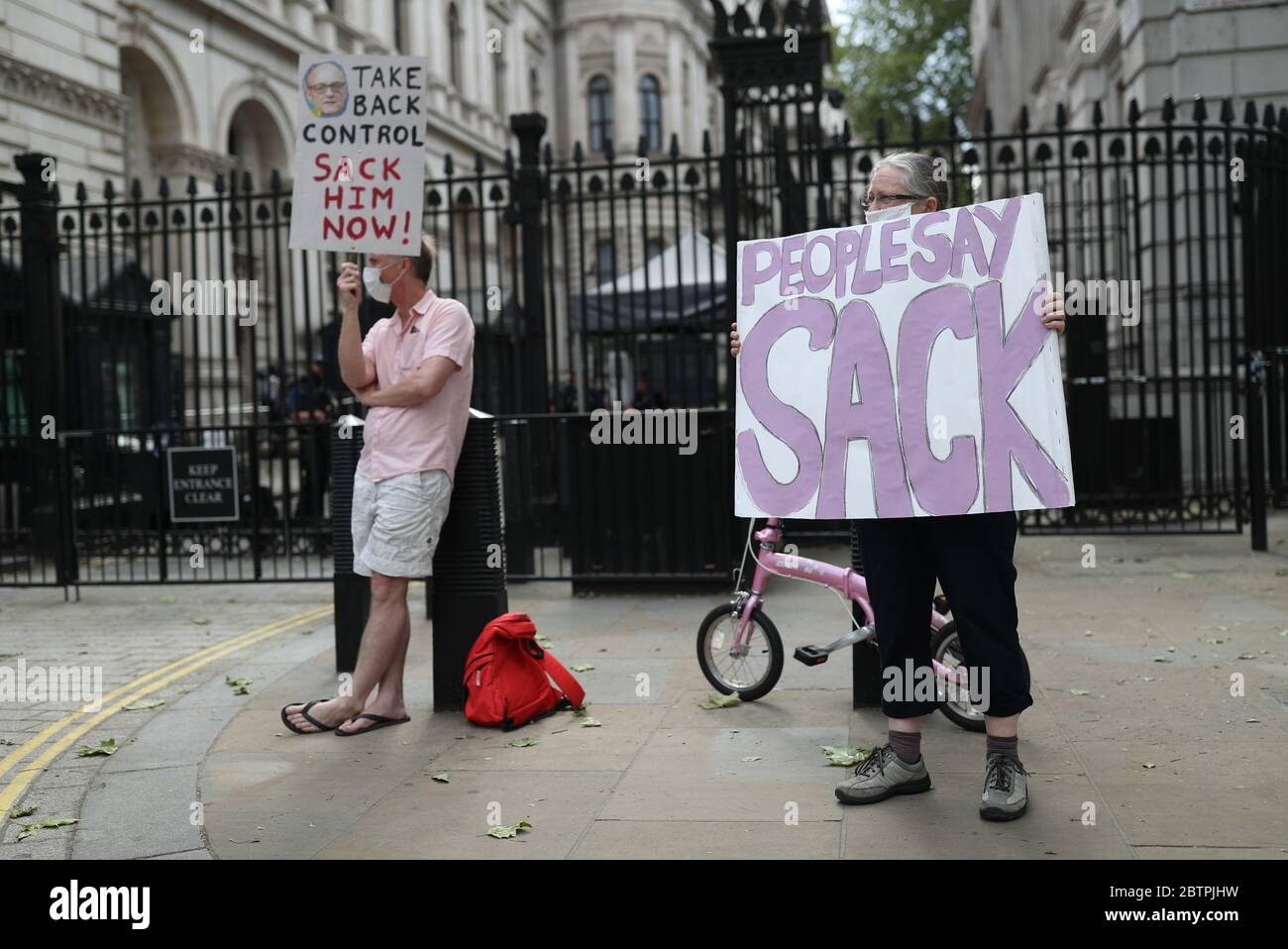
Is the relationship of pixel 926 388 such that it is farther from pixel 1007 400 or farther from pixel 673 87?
pixel 673 87

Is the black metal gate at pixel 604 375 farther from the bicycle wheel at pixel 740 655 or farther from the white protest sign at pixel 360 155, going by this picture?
the white protest sign at pixel 360 155

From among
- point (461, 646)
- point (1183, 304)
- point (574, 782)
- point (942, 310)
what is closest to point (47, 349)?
point (461, 646)

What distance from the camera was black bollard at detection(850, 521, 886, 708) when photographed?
567 cm

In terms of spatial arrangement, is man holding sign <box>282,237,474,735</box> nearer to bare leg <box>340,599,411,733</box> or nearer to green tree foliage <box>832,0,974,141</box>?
bare leg <box>340,599,411,733</box>

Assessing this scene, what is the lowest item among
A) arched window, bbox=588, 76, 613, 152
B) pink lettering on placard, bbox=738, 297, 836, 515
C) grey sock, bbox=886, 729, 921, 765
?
grey sock, bbox=886, 729, 921, 765

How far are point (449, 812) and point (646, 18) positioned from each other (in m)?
54.7

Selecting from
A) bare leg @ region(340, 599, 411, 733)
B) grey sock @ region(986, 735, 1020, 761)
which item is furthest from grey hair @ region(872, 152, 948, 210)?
bare leg @ region(340, 599, 411, 733)

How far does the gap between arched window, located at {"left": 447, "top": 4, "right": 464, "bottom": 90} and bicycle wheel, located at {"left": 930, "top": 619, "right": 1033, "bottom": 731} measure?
37.5 m

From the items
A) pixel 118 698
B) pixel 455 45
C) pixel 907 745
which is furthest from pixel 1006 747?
pixel 455 45

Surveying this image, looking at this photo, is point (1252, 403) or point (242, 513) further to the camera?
point (242, 513)

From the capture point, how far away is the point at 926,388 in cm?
450

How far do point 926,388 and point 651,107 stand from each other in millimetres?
54043

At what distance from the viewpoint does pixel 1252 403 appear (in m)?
10.3

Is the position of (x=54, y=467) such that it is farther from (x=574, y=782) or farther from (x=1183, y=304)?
(x=1183, y=304)
